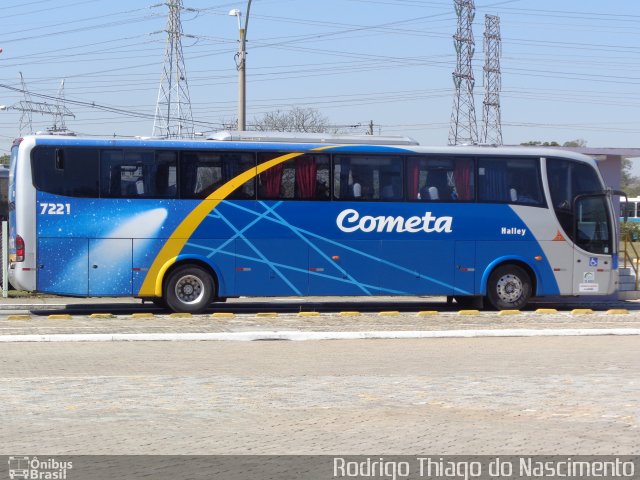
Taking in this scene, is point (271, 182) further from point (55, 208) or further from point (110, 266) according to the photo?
point (55, 208)

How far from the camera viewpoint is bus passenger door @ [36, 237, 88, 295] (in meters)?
19.8

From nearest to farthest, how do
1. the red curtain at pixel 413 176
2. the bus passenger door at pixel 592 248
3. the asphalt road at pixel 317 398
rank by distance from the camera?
the asphalt road at pixel 317 398 → the red curtain at pixel 413 176 → the bus passenger door at pixel 592 248

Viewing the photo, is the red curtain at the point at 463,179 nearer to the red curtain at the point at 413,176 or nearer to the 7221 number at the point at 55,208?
the red curtain at the point at 413,176

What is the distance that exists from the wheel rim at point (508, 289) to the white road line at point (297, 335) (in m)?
4.00

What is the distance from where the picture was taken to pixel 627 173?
147 metres

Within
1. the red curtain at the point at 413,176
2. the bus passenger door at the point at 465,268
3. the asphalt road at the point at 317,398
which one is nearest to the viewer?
the asphalt road at the point at 317,398

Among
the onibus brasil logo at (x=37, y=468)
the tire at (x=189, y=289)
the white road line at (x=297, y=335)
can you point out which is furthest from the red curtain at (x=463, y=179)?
the onibus brasil logo at (x=37, y=468)

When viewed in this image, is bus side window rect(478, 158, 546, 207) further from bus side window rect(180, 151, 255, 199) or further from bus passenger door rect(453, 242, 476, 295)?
bus side window rect(180, 151, 255, 199)

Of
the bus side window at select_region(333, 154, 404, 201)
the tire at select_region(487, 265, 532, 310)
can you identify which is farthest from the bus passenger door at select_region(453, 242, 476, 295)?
the bus side window at select_region(333, 154, 404, 201)

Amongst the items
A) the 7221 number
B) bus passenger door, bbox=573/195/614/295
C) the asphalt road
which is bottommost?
the asphalt road

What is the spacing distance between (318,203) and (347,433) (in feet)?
40.5

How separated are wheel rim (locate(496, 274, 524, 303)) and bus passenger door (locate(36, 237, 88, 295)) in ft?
28.9

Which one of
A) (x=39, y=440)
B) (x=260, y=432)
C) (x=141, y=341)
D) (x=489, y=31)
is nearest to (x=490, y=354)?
(x=141, y=341)

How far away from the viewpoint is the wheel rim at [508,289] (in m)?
21.8
